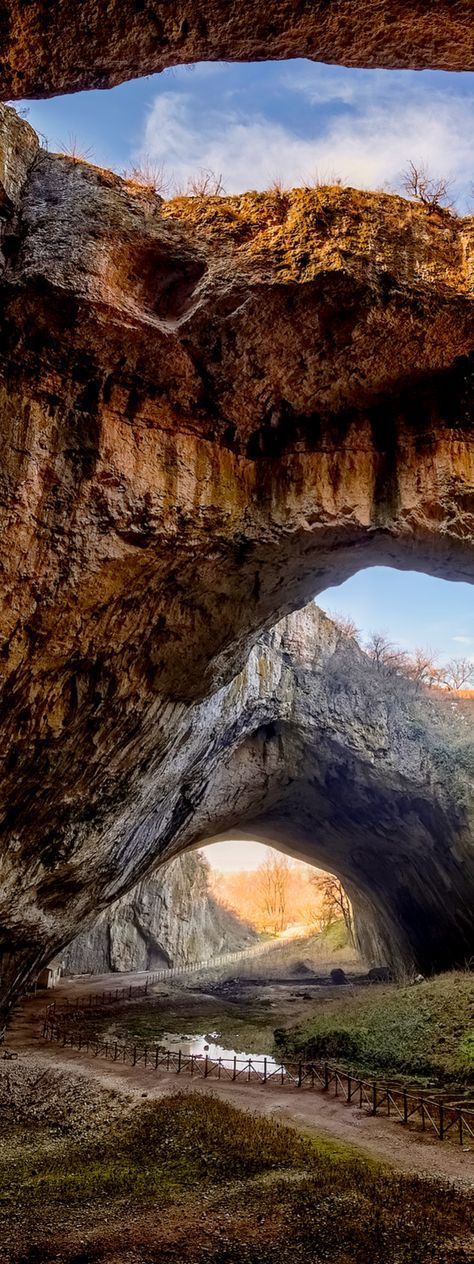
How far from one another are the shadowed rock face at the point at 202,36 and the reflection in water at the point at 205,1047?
635 inches

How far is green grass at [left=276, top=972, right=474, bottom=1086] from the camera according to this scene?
43.6 feet

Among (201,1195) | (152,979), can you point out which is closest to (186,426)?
(201,1195)

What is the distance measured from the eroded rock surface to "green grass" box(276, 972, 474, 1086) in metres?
15.1

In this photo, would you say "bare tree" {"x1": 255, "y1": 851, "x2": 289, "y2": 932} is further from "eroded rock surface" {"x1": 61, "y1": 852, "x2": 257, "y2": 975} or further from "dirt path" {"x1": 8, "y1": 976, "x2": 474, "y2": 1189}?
"dirt path" {"x1": 8, "y1": 976, "x2": 474, "y2": 1189}

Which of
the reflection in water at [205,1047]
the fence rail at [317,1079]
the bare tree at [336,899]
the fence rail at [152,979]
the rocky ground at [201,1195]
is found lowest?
the fence rail at [152,979]

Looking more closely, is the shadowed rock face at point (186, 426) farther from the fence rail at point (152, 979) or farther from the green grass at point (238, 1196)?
the fence rail at point (152, 979)

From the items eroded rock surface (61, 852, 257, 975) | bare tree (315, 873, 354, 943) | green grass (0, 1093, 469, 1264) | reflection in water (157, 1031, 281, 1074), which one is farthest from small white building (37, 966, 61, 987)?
green grass (0, 1093, 469, 1264)

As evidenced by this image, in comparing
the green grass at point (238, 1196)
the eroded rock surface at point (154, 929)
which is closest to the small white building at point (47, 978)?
the eroded rock surface at point (154, 929)

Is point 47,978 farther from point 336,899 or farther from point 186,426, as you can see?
point 186,426

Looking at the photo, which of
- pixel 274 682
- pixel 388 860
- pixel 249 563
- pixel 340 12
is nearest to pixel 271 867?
pixel 388 860

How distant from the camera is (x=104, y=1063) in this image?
14023 millimetres

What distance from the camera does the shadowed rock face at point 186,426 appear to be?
835 centimetres

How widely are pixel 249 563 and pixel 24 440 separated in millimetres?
3490

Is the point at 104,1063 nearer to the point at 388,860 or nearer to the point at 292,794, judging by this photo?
the point at 292,794
